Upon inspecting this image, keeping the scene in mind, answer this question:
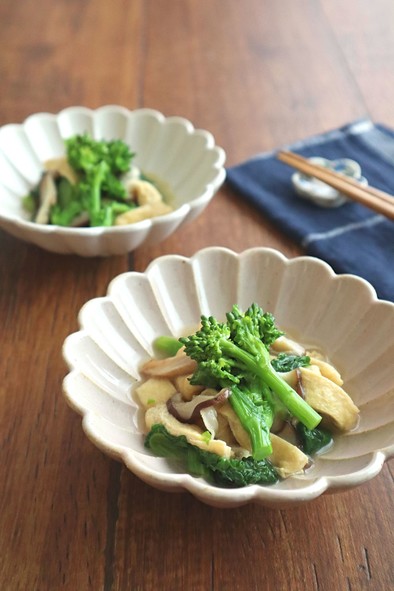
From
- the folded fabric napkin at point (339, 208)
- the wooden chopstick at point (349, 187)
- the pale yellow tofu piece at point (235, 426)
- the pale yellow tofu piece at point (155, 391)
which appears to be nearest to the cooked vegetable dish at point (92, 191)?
the folded fabric napkin at point (339, 208)

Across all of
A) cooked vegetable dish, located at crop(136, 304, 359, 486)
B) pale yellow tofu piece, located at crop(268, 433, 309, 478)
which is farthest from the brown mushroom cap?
pale yellow tofu piece, located at crop(268, 433, 309, 478)

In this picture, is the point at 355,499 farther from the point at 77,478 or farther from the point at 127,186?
the point at 127,186

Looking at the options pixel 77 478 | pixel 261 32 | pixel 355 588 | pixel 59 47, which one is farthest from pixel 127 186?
pixel 261 32

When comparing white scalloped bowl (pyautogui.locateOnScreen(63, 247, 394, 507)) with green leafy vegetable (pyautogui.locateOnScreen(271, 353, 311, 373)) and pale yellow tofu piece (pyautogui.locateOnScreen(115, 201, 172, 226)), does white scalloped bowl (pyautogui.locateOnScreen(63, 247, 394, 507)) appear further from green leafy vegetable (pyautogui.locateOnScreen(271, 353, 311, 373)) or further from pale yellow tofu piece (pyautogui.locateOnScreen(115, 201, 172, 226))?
pale yellow tofu piece (pyautogui.locateOnScreen(115, 201, 172, 226))

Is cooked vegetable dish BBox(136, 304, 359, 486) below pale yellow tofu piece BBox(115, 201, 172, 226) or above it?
above

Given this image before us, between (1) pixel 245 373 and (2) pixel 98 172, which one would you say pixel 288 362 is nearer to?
(1) pixel 245 373

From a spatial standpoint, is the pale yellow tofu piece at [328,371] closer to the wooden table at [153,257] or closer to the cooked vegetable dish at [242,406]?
the cooked vegetable dish at [242,406]

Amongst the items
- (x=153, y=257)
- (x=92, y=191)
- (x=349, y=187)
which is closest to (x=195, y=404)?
(x=153, y=257)
